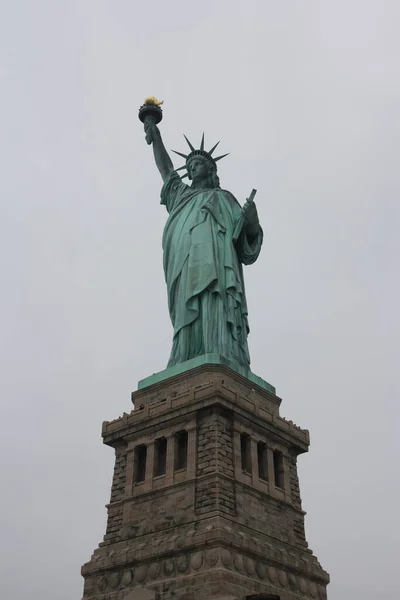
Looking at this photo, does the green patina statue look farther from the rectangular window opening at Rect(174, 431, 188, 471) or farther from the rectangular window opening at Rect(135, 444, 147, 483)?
the rectangular window opening at Rect(135, 444, 147, 483)

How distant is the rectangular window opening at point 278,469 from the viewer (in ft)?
80.0

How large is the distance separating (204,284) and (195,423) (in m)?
5.31

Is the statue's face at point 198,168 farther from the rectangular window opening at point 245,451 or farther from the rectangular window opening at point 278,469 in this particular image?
the rectangular window opening at point 278,469

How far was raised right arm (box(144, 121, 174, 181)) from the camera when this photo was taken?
3148cm

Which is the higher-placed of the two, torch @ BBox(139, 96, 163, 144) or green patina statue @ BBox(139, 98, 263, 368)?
torch @ BBox(139, 96, 163, 144)

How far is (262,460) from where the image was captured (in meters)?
24.1

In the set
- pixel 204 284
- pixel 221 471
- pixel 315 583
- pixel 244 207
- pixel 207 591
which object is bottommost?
pixel 207 591

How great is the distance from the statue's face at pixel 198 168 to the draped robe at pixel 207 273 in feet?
3.34

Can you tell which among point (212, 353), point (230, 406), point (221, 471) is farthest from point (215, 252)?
point (221, 471)

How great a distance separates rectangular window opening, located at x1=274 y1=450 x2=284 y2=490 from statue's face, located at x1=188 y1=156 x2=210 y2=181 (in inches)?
467

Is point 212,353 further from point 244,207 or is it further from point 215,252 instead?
point 244,207

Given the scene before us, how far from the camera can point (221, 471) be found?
21594mm

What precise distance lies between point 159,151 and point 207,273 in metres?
8.06

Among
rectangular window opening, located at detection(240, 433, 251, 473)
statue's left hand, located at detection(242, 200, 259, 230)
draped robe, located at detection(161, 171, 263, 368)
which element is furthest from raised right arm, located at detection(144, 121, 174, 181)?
rectangular window opening, located at detection(240, 433, 251, 473)
